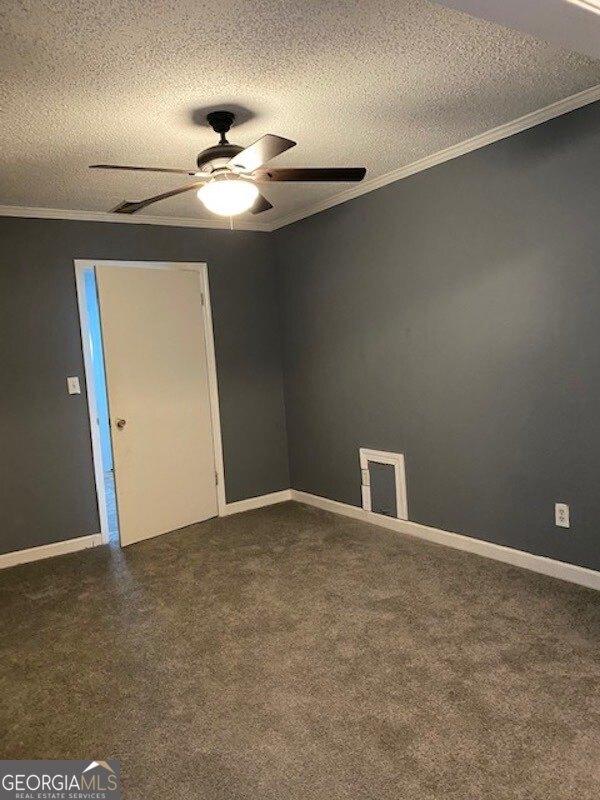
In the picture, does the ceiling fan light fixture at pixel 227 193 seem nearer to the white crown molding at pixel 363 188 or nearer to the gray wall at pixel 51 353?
the white crown molding at pixel 363 188

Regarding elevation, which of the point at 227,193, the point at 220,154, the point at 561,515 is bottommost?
the point at 561,515

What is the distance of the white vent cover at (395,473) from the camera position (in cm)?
401

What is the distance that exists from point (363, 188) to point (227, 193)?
1.75 metres

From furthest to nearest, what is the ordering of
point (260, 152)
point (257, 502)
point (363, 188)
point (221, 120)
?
point (257, 502) < point (363, 188) < point (221, 120) < point (260, 152)

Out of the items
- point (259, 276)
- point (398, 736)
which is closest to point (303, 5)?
point (398, 736)

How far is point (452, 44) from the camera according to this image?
6.98 feet

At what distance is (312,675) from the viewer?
242 centimetres

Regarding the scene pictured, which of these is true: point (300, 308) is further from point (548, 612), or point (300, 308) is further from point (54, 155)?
point (548, 612)

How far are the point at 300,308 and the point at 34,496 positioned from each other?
2379 millimetres

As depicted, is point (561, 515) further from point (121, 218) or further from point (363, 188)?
point (121, 218)

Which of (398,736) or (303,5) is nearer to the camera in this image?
(303,5)

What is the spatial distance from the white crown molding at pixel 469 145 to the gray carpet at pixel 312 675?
7.65ft

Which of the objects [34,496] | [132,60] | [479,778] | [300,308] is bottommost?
[479,778]

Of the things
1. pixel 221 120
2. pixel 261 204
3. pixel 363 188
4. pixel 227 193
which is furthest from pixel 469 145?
pixel 227 193
